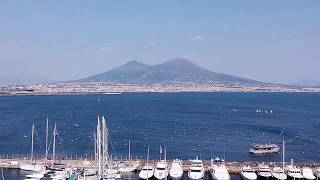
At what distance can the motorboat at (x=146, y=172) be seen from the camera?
52.4m

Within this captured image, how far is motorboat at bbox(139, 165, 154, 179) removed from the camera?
172ft

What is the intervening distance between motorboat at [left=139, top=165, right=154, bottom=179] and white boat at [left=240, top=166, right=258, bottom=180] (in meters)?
9.52

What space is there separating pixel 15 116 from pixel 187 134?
5458 cm

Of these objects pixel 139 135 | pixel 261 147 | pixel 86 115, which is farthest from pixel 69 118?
pixel 261 147

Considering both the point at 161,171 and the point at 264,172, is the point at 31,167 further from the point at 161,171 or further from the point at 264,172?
the point at 264,172

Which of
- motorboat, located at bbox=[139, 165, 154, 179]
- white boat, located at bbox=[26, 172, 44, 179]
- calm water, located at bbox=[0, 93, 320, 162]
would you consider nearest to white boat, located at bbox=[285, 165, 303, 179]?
motorboat, located at bbox=[139, 165, 154, 179]

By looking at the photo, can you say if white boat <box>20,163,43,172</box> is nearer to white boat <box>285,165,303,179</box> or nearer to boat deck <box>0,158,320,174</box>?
boat deck <box>0,158,320,174</box>

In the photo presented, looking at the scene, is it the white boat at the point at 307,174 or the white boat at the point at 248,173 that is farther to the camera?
the white boat at the point at 248,173

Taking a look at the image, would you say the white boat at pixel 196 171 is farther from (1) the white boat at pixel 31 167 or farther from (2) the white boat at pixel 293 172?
(1) the white boat at pixel 31 167

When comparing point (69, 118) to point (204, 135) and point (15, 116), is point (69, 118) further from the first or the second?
point (204, 135)

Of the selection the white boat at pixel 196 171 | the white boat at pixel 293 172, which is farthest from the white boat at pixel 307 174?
the white boat at pixel 196 171

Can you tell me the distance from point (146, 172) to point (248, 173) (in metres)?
10.6

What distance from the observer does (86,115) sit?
133625 millimetres

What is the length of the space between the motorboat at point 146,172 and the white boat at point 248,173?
31.2ft
